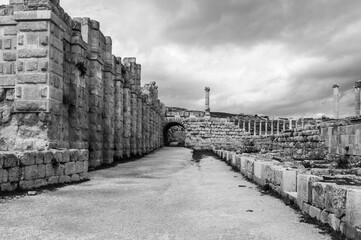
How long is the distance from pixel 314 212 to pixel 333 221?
52 centimetres

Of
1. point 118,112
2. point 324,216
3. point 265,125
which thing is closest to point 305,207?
point 324,216

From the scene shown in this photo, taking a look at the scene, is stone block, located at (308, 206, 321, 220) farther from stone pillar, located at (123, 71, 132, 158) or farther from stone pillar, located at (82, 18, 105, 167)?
stone pillar, located at (123, 71, 132, 158)

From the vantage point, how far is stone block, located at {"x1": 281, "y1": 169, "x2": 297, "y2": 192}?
5674 mm

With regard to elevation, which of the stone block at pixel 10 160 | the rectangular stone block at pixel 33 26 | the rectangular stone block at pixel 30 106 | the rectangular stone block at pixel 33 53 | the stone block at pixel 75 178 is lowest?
→ the stone block at pixel 75 178

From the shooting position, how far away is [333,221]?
12.4 feet

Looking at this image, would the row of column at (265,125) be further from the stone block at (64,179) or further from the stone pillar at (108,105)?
the stone block at (64,179)

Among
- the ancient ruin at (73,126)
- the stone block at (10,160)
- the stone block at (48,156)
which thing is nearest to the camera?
the ancient ruin at (73,126)

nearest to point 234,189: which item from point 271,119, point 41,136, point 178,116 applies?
point 41,136

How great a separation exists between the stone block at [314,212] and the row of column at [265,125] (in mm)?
32971

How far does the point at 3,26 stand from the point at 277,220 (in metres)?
7.85

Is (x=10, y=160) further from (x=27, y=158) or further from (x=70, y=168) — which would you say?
(x=70, y=168)

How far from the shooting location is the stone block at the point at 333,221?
3668mm

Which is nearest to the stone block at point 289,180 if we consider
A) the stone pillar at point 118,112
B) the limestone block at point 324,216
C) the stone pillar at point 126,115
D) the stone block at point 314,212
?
the stone block at point 314,212

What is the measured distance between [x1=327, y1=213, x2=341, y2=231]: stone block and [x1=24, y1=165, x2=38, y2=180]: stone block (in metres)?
5.24
